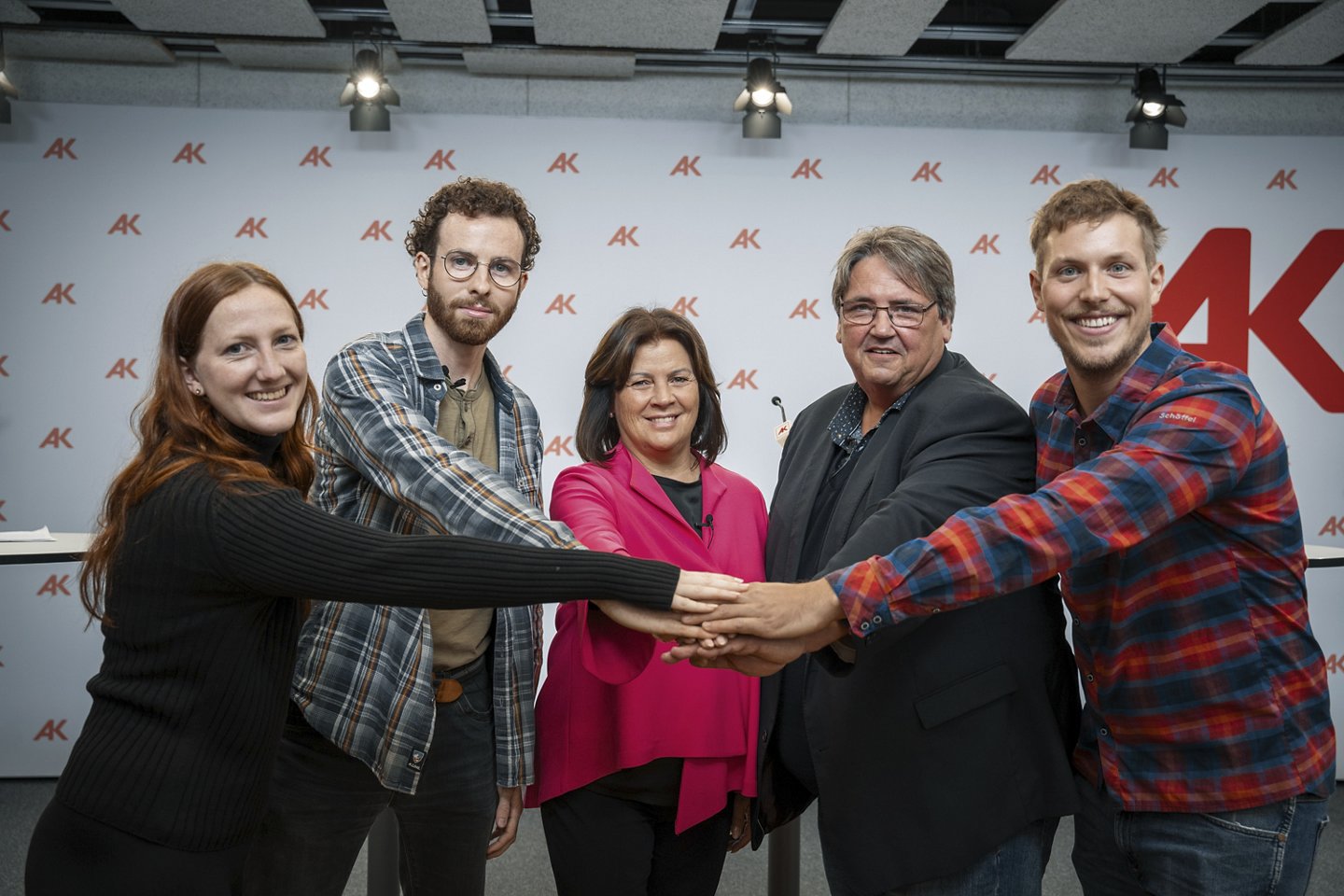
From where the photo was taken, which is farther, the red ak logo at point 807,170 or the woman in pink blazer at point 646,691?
the red ak logo at point 807,170

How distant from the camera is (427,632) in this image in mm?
1839

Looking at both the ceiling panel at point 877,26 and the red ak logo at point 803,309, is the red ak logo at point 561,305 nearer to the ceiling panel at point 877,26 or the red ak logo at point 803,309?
the red ak logo at point 803,309

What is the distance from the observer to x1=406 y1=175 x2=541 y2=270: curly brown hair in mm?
1972

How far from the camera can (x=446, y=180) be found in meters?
4.33

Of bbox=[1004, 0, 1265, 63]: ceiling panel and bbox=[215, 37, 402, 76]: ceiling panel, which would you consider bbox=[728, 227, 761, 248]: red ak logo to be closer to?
bbox=[1004, 0, 1265, 63]: ceiling panel

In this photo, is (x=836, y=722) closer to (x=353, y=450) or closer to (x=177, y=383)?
(x=353, y=450)

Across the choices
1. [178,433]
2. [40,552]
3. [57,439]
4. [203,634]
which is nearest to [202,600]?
[203,634]

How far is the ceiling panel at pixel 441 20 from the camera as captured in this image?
3.78m

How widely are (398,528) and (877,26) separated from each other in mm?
3103

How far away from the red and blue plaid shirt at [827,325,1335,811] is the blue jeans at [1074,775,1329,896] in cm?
3

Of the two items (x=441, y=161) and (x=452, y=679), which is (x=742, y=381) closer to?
(x=441, y=161)

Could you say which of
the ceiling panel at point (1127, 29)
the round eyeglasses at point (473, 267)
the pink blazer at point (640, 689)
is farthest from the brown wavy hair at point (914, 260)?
the ceiling panel at point (1127, 29)

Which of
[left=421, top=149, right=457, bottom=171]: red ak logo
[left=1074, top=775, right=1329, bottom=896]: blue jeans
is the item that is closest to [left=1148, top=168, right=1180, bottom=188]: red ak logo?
[left=421, top=149, right=457, bottom=171]: red ak logo

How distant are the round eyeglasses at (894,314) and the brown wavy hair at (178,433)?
1004 millimetres
